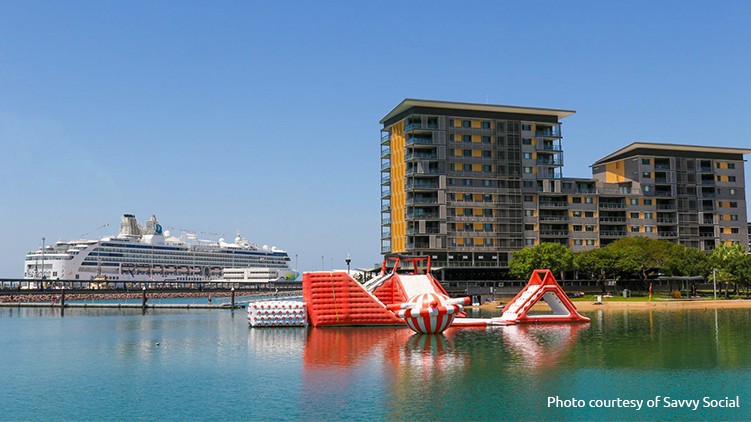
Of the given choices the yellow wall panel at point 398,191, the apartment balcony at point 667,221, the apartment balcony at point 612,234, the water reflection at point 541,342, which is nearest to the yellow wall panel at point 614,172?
the apartment balcony at point 667,221

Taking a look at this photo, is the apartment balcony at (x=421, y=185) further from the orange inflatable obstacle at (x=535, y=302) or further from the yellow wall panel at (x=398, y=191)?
the orange inflatable obstacle at (x=535, y=302)

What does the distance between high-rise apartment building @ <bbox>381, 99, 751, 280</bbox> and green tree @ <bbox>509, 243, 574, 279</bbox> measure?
892cm

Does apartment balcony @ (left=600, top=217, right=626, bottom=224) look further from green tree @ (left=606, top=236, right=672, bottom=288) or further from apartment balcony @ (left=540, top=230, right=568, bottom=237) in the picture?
green tree @ (left=606, top=236, right=672, bottom=288)

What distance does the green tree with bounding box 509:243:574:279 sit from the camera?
121575 mm

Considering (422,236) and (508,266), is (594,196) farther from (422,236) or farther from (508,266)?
(422,236)

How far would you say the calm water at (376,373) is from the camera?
109ft

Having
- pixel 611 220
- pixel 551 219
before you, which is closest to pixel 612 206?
pixel 611 220

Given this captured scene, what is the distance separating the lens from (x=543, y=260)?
12181 cm

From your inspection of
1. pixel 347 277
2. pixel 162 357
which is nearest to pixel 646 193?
pixel 347 277

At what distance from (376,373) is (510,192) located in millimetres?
96422

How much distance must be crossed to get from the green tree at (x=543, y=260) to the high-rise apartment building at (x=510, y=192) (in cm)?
892

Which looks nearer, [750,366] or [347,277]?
[750,366]

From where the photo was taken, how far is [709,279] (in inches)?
4619

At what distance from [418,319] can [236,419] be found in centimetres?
3402
